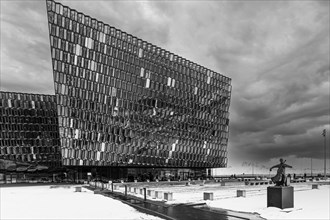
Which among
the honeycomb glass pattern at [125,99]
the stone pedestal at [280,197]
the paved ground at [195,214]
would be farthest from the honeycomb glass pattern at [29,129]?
the stone pedestal at [280,197]

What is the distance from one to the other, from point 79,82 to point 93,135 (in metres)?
14.6

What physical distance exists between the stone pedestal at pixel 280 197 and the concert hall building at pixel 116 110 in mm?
67350

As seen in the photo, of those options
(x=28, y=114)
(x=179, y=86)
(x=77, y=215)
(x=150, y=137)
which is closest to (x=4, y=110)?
(x=28, y=114)

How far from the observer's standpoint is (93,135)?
9119 centimetres

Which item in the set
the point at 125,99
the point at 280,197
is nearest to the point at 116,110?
the point at 125,99

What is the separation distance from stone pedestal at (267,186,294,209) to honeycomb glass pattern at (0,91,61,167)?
98.4m

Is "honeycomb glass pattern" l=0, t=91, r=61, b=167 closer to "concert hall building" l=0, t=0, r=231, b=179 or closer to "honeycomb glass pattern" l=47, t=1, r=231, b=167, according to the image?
"concert hall building" l=0, t=0, r=231, b=179

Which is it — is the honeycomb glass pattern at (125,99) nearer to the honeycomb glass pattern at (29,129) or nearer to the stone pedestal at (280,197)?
the honeycomb glass pattern at (29,129)

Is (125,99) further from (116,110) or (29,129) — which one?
(29,129)

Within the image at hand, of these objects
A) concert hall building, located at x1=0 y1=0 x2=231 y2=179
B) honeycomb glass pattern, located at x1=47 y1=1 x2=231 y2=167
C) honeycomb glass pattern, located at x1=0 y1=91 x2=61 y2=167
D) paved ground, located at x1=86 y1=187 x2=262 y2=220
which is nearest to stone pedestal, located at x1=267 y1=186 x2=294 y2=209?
paved ground, located at x1=86 y1=187 x2=262 y2=220

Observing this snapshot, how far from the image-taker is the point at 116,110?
96.2 m

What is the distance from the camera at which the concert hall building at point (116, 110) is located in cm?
8731

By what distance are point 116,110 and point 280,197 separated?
73.1 metres

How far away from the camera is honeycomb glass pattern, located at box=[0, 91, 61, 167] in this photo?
359ft
